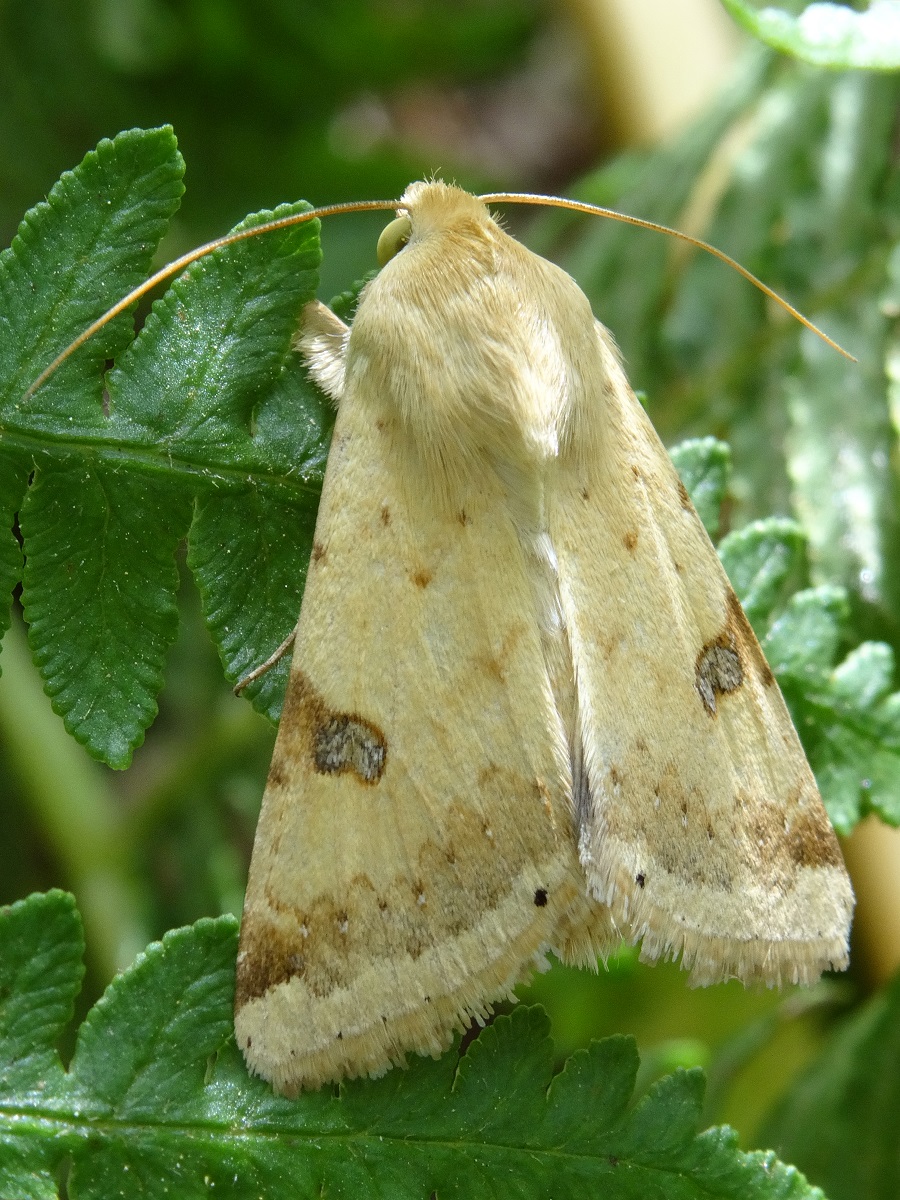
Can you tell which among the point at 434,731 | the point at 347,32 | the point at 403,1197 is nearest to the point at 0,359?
the point at 434,731

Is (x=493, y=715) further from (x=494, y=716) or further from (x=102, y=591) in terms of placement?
(x=102, y=591)

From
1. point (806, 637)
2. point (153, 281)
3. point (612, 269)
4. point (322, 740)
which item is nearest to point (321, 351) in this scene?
point (153, 281)

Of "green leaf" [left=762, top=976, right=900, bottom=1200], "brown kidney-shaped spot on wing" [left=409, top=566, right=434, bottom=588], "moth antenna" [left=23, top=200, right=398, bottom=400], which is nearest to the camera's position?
"moth antenna" [left=23, top=200, right=398, bottom=400]

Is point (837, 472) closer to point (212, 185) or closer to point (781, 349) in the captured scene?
point (781, 349)

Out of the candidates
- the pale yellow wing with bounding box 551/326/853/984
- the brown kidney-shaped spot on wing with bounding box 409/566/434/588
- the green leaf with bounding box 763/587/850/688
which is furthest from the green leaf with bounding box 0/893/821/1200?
the green leaf with bounding box 763/587/850/688

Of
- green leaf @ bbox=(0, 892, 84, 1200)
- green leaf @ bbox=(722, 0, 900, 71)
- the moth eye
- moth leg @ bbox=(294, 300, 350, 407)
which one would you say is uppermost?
green leaf @ bbox=(722, 0, 900, 71)

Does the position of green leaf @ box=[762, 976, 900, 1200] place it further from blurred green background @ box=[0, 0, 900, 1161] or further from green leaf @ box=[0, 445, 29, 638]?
green leaf @ box=[0, 445, 29, 638]

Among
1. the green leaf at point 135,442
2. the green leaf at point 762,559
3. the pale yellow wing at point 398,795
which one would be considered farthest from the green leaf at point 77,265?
the green leaf at point 762,559
